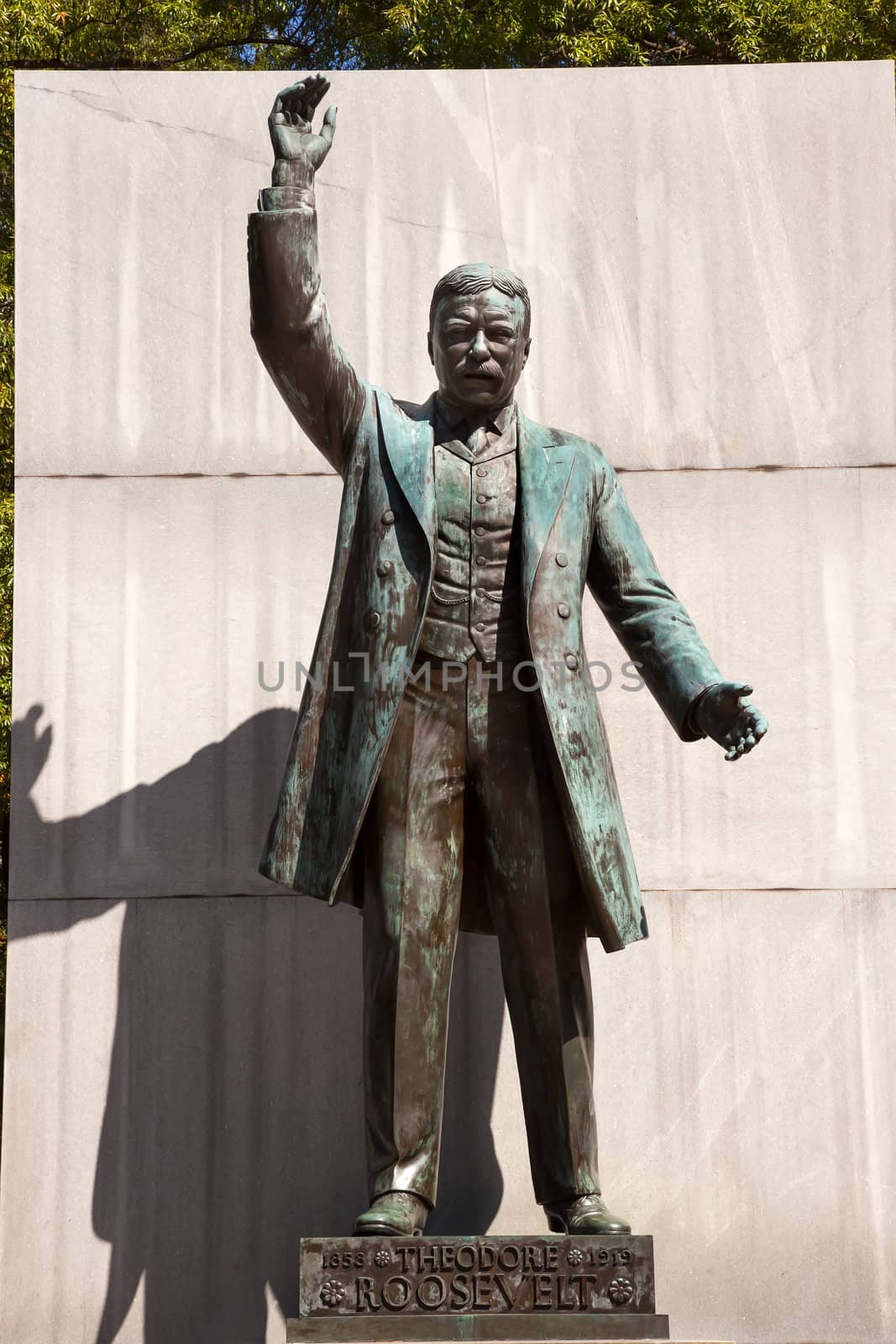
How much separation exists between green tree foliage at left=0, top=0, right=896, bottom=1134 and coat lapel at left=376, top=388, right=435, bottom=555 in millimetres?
8265

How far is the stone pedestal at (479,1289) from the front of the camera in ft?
18.6

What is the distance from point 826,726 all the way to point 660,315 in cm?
184

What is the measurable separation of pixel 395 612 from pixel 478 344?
0.92 m

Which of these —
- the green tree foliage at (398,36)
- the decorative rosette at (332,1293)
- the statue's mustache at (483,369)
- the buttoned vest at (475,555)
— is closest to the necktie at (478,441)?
the buttoned vest at (475,555)

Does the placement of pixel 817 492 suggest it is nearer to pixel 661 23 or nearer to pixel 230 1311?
pixel 230 1311

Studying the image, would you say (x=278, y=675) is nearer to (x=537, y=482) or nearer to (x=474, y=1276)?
(x=537, y=482)

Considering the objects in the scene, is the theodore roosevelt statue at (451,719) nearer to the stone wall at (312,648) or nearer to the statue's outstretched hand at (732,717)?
the statue's outstretched hand at (732,717)

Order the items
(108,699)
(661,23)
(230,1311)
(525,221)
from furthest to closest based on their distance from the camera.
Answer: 1. (661,23)
2. (525,221)
3. (108,699)
4. (230,1311)

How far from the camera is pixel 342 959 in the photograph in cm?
755

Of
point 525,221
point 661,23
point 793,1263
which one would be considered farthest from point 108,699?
point 661,23

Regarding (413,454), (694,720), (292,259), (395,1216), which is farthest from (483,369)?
(395,1216)

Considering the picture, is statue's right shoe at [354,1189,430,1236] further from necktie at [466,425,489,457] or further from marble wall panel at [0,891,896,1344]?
necktie at [466,425,489,457]

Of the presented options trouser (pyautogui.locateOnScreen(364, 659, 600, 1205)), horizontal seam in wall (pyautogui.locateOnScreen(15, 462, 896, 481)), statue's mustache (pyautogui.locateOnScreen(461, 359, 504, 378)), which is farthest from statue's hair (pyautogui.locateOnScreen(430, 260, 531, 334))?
horizontal seam in wall (pyautogui.locateOnScreen(15, 462, 896, 481))

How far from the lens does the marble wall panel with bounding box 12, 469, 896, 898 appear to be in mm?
7680
